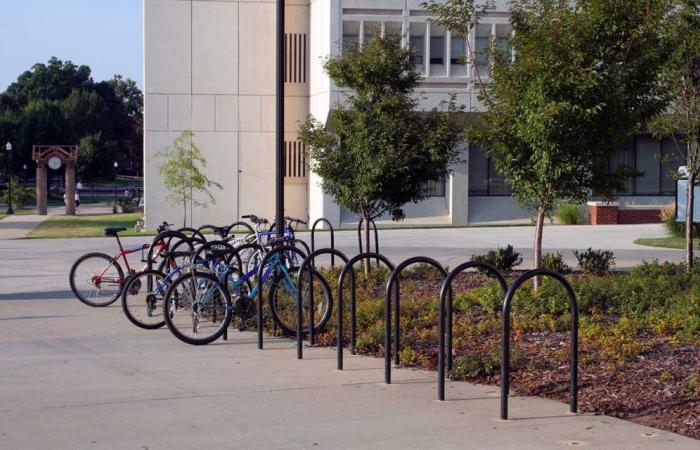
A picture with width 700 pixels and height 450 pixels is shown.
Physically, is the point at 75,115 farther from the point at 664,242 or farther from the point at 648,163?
the point at 664,242

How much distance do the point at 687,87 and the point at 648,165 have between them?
25.8 meters

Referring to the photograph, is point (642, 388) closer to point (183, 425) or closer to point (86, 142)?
point (183, 425)

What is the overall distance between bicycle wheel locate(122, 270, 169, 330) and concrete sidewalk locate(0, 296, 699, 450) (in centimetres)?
67

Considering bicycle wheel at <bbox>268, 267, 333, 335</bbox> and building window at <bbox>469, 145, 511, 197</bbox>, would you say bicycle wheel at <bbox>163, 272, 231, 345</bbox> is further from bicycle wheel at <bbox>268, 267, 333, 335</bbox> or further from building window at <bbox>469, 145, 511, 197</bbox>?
building window at <bbox>469, 145, 511, 197</bbox>

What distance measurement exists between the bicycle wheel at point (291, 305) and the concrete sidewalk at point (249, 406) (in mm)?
321

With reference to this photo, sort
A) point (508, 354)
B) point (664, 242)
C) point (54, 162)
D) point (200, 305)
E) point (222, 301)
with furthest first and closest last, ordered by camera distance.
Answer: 1. point (54, 162)
2. point (664, 242)
3. point (222, 301)
4. point (200, 305)
5. point (508, 354)

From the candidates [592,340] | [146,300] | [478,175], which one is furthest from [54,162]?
A: [592,340]

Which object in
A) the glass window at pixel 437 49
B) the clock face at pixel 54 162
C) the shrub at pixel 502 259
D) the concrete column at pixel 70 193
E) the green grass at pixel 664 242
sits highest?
the glass window at pixel 437 49

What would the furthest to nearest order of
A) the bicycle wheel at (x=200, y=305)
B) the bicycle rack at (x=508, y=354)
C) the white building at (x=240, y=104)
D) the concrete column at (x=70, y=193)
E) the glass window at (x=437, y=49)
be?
the concrete column at (x=70, y=193), the white building at (x=240, y=104), the glass window at (x=437, y=49), the bicycle wheel at (x=200, y=305), the bicycle rack at (x=508, y=354)

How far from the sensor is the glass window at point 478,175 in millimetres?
37125

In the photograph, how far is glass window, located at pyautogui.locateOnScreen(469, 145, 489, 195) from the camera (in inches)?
1462

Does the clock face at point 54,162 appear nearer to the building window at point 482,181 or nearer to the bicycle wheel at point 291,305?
the building window at point 482,181

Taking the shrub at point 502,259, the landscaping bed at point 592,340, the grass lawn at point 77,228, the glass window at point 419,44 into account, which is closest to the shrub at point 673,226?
the glass window at point 419,44

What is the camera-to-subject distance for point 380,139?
1381cm
